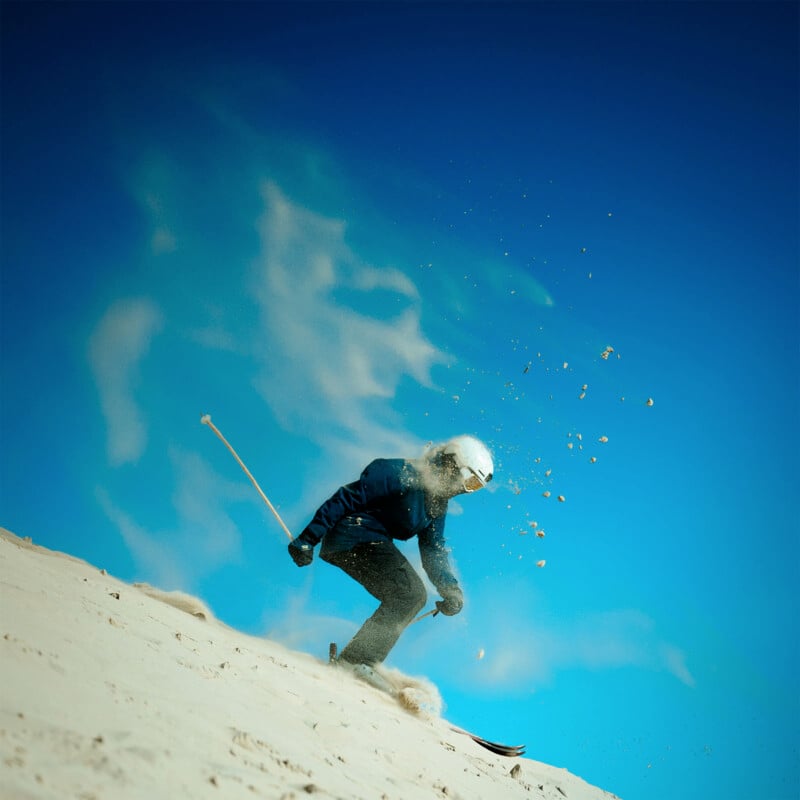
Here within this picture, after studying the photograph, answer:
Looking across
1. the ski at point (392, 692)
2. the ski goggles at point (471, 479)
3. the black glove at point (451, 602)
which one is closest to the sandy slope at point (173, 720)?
the ski at point (392, 692)

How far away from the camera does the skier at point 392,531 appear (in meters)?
6.73

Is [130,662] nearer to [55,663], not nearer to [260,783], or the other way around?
[55,663]

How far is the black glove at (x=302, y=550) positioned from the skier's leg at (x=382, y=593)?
1.11ft

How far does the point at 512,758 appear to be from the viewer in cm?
624

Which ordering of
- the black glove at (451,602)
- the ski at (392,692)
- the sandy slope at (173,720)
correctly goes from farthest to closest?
1. the black glove at (451,602)
2. the ski at (392,692)
3. the sandy slope at (173,720)

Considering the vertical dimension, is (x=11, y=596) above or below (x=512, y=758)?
below

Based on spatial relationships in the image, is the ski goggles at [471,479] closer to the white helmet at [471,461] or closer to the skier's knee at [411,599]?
the white helmet at [471,461]

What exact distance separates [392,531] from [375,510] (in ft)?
1.09

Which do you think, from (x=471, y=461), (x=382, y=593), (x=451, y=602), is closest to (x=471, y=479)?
(x=471, y=461)

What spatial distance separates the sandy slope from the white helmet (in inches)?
112

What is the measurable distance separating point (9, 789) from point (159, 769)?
52 centimetres

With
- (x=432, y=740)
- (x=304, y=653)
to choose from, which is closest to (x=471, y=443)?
(x=304, y=653)

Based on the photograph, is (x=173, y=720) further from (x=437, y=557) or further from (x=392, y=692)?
(x=437, y=557)

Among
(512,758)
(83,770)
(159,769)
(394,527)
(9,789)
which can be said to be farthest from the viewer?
(394,527)
